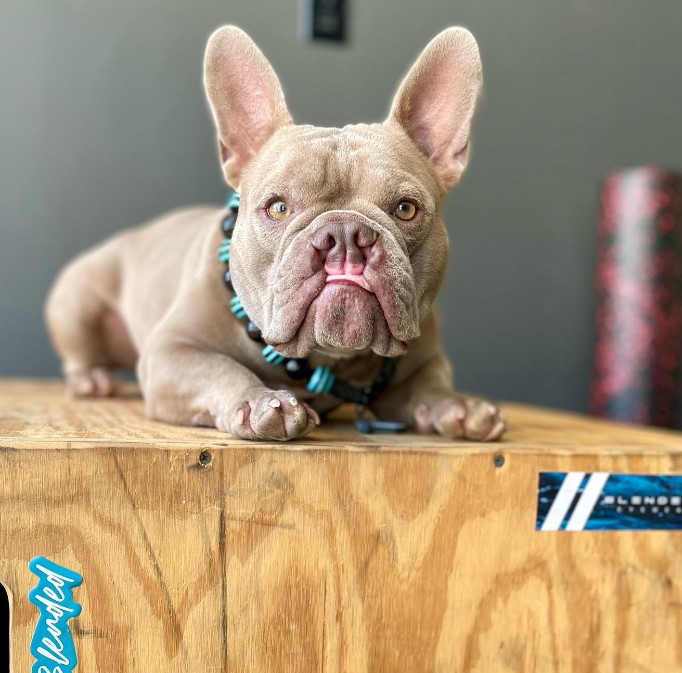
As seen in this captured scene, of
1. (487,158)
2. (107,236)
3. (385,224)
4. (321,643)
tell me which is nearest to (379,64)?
(487,158)

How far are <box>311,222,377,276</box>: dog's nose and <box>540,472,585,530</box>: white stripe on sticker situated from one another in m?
0.55

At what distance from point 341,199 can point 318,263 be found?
0.18 m

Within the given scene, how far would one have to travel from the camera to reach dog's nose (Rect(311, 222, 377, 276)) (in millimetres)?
1368

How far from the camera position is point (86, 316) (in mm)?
2461

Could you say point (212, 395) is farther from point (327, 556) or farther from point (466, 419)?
point (466, 419)

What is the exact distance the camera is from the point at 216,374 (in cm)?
160

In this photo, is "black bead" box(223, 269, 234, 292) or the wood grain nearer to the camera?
the wood grain

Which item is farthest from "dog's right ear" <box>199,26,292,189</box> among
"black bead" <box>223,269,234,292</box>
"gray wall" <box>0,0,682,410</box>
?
"gray wall" <box>0,0,682,410</box>

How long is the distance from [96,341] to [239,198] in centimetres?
101

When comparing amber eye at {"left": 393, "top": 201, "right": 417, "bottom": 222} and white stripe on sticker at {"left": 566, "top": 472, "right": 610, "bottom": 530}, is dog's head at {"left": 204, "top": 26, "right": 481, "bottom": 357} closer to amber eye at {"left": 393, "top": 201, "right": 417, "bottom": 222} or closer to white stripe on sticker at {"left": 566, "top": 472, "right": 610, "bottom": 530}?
amber eye at {"left": 393, "top": 201, "right": 417, "bottom": 222}

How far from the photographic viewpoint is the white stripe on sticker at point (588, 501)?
1491 mm

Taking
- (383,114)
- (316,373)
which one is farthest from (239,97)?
(383,114)

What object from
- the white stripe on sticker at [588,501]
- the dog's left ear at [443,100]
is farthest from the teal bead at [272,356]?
the white stripe on sticker at [588,501]

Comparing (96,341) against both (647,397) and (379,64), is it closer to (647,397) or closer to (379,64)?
(379,64)
